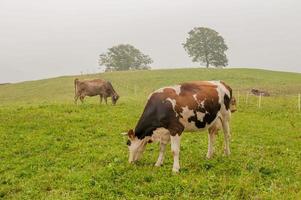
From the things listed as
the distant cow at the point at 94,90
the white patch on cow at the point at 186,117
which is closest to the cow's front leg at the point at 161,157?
the white patch on cow at the point at 186,117

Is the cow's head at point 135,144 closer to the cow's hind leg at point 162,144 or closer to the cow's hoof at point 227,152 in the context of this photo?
the cow's hind leg at point 162,144

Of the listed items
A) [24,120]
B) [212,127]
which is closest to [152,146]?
[212,127]

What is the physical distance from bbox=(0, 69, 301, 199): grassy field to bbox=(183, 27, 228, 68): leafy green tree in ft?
222

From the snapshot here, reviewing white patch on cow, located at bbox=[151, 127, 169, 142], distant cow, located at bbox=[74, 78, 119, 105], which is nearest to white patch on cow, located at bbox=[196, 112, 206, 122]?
white patch on cow, located at bbox=[151, 127, 169, 142]

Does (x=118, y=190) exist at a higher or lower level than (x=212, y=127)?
lower

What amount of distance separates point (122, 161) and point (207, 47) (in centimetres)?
8214

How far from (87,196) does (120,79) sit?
188ft

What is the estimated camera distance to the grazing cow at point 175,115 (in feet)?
42.1

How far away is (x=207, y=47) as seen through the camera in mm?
94250

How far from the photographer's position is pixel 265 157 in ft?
48.9

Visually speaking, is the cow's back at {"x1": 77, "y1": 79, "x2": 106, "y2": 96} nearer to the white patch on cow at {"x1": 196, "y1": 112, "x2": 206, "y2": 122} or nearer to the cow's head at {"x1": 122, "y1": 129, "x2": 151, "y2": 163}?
the cow's head at {"x1": 122, "y1": 129, "x2": 151, "y2": 163}

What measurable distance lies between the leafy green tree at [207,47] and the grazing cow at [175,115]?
81.5 meters

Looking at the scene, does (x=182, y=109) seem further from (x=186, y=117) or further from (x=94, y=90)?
(x=94, y=90)

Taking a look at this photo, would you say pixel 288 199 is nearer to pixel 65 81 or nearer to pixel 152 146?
pixel 152 146
